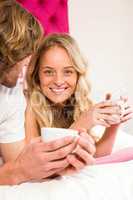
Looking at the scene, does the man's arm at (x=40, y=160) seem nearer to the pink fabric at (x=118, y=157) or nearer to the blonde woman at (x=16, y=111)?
the blonde woman at (x=16, y=111)

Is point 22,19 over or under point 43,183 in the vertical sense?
over

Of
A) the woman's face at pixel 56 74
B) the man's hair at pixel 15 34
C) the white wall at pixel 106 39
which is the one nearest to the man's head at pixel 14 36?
the man's hair at pixel 15 34

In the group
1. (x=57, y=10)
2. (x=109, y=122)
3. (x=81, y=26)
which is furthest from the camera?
(x=81, y=26)

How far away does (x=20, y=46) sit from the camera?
46.1 inches

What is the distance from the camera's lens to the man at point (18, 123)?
32.3 inches

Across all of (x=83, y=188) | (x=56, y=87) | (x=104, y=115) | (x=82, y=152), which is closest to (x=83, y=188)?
(x=83, y=188)

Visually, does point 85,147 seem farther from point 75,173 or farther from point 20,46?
point 20,46

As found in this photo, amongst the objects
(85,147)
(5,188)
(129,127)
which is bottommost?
(129,127)

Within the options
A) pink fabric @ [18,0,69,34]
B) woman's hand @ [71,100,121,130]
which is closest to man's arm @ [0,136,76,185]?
woman's hand @ [71,100,121,130]

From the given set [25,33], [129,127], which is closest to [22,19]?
[25,33]

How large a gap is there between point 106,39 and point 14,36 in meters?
1.74

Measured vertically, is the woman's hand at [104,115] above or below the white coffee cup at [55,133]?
below

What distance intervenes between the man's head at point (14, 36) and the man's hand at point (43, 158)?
1.33ft

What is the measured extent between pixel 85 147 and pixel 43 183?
17 cm
